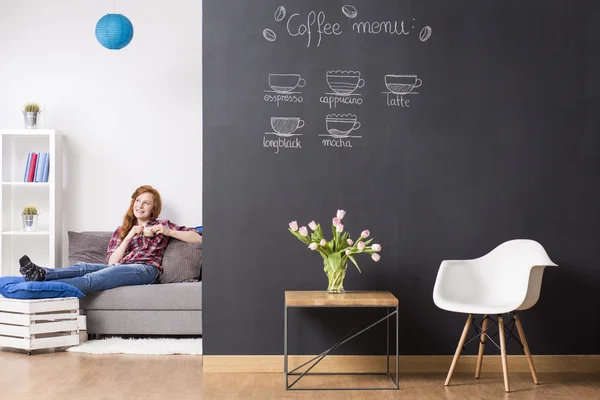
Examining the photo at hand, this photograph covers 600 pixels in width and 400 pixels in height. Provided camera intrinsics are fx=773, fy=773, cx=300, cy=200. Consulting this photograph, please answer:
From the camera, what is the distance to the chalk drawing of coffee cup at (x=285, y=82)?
4.52 metres

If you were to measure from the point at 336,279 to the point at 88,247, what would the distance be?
2.68m

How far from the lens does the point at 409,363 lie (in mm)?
4543

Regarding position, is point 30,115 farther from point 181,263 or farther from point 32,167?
point 181,263

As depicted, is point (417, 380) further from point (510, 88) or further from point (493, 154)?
point (510, 88)

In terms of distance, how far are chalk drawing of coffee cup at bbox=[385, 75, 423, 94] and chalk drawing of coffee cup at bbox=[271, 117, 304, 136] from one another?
1.85ft

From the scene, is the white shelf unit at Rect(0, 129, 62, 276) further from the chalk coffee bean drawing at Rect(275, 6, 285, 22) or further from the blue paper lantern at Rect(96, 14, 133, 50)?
the chalk coffee bean drawing at Rect(275, 6, 285, 22)

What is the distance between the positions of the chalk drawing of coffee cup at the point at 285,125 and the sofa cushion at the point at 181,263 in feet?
5.64

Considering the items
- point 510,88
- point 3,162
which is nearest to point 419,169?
point 510,88

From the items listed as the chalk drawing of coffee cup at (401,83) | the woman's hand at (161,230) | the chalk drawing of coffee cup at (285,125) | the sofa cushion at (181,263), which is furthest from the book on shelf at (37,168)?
the chalk drawing of coffee cup at (401,83)

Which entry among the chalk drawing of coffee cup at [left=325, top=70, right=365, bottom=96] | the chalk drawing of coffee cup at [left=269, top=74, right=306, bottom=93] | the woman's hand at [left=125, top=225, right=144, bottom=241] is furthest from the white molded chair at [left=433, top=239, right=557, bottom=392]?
the woman's hand at [left=125, top=225, right=144, bottom=241]

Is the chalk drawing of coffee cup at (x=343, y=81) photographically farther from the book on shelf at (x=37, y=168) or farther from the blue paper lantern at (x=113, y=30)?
the book on shelf at (x=37, y=168)

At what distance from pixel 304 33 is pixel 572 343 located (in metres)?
2.42

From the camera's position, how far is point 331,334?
4.50 meters

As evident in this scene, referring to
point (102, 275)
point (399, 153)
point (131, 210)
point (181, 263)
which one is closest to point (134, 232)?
point (131, 210)
